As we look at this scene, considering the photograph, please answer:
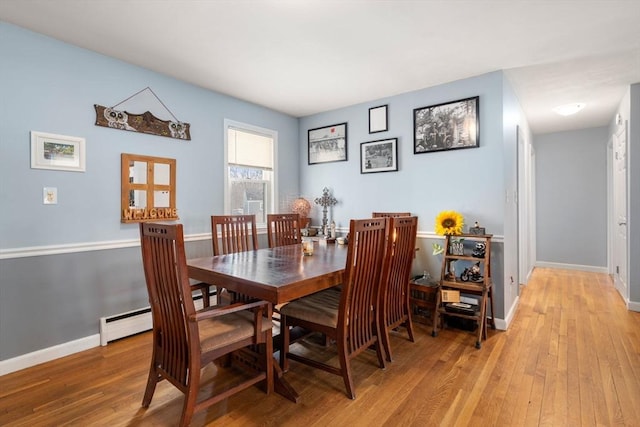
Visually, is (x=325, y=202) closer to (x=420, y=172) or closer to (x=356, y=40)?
(x=420, y=172)

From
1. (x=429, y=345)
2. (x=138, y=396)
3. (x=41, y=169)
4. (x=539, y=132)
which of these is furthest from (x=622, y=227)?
(x=41, y=169)

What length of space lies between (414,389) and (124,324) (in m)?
2.50

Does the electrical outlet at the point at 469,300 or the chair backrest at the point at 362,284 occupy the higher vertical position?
the chair backrest at the point at 362,284

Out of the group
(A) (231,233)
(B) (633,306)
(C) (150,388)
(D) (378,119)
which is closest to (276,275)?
(C) (150,388)

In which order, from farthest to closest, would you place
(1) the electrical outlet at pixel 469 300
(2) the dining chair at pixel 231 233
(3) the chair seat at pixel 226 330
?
1. (1) the electrical outlet at pixel 469 300
2. (2) the dining chair at pixel 231 233
3. (3) the chair seat at pixel 226 330

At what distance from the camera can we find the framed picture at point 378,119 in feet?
12.6

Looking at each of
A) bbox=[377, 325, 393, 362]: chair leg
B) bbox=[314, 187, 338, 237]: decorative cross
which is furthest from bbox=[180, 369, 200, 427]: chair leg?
bbox=[314, 187, 338, 237]: decorative cross

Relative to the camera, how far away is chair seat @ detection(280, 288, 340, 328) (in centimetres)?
198

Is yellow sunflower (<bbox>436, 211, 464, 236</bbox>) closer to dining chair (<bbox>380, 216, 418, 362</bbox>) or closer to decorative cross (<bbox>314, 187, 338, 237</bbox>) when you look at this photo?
dining chair (<bbox>380, 216, 418, 362</bbox>)

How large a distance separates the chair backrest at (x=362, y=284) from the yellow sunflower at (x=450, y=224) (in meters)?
1.10

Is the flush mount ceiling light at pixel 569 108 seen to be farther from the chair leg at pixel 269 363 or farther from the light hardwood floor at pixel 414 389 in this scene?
the chair leg at pixel 269 363

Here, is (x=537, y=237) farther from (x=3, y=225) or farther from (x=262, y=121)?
(x=3, y=225)

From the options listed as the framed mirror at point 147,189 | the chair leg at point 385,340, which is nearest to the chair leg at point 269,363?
the chair leg at point 385,340

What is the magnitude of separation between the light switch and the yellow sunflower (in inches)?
131
